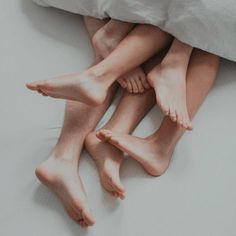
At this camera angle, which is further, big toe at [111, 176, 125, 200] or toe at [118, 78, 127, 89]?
toe at [118, 78, 127, 89]

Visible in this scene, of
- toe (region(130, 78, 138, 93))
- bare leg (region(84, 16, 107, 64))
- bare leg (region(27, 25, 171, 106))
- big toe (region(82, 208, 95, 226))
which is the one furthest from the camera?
bare leg (region(84, 16, 107, 64))

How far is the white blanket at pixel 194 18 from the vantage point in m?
1.17

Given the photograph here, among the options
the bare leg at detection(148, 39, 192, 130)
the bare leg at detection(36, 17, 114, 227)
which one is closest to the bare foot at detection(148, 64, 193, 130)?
the bare leg at detection(148, 39, 192, 130)

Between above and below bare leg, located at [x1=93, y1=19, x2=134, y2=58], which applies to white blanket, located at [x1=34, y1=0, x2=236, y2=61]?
above

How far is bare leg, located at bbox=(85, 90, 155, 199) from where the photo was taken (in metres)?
1.03

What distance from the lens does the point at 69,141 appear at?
1102mm

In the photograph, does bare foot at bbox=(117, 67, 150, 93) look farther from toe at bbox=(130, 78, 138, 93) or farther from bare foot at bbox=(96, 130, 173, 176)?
bare foot at bbox=(96, 130, 173, 176)

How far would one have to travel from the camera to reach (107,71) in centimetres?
113

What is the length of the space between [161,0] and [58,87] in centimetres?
34

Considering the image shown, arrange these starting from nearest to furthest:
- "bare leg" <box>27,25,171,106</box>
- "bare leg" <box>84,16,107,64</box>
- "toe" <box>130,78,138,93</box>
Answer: "bare leg" <box>27,25,171,106</box> < "toe" <box>130,78,138,93</box> < "bare leg" <box>84,16,107,64</box>

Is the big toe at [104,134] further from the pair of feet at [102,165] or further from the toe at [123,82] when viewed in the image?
the toe at [123,82]

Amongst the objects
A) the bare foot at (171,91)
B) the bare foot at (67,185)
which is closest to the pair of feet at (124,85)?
the bare foot at (171,91)

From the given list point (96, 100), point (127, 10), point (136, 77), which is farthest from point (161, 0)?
point (96, 100)

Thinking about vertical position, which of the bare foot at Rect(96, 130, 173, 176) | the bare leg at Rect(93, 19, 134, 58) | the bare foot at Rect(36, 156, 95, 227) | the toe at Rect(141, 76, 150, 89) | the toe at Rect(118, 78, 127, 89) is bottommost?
the bare foot at Rect(36, 156, 95, 227)
